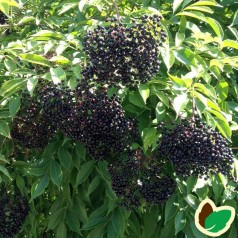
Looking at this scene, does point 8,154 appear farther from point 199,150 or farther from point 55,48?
point 199,150

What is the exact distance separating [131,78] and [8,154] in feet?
3.59

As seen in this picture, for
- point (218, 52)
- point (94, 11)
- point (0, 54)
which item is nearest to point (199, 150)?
point (218, 52)

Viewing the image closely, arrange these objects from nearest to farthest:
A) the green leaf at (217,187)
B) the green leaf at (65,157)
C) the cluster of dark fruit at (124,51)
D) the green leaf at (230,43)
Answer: the cluster of dark fruit at (124,51)
the green leaf at (230,43)
the green leaf at (217,187)
the green leaf at (65,157)

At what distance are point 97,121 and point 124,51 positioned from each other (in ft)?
0.99

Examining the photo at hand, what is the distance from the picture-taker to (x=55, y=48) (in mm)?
2484

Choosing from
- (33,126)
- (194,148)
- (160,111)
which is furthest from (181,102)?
(33,126)

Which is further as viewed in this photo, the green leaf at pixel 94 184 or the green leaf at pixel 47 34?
the green leaf at pixel 94 184

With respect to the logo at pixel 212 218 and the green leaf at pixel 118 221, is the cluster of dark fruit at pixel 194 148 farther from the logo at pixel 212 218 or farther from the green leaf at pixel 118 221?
the green leaf at pixel 118 221

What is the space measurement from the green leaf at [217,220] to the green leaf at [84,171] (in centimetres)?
58

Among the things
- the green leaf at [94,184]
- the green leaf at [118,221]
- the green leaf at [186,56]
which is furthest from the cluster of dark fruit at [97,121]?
the green leaf at [118,221]

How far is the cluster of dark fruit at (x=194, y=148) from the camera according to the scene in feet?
7.12

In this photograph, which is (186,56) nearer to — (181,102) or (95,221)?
(181,102)

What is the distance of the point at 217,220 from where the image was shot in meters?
2.55

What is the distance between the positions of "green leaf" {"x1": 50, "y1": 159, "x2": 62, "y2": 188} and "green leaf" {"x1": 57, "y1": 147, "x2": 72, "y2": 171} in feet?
0.13
